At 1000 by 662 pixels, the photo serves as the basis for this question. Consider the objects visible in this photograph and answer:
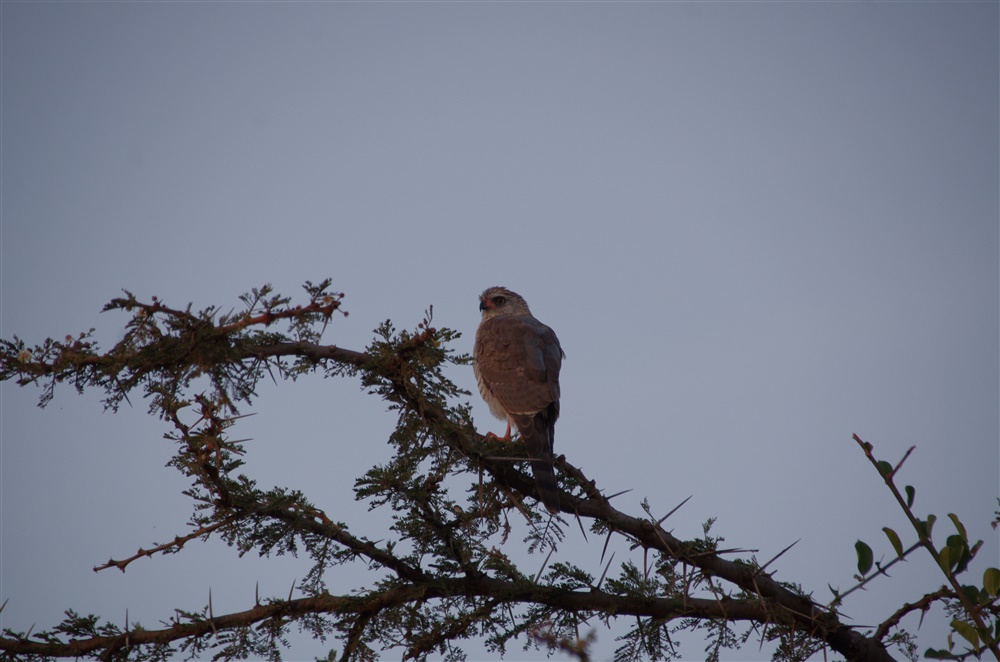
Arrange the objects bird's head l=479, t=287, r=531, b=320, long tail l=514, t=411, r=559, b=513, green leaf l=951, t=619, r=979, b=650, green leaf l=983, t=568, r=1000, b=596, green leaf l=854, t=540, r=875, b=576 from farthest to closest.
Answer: bird's head l=479, t=287, r=531, b=320, long tail l=514, t=411, r=559, b=513, green leaf l=854, t=540, r=875, b=576, green leaf l=983, t=568, r=1000, b=596, green leaf l=951, t=619, r=979, b=650

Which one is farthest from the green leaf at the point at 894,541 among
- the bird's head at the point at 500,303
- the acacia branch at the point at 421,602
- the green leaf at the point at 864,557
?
the bird's head at the point at 500,303

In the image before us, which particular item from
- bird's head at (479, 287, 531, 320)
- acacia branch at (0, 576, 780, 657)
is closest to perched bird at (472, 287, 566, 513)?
bird's head at (479, 287, 531, 320)

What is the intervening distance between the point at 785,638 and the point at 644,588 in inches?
23.9

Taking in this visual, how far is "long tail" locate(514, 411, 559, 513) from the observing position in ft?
11.7

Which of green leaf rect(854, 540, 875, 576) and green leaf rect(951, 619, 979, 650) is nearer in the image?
green leaf rect(951, 619, 979, 650)

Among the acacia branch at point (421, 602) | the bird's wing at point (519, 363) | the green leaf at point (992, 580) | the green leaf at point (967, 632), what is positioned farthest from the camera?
the bird's wing at point (519, 363)

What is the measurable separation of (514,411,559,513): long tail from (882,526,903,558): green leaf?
1393 millimetres

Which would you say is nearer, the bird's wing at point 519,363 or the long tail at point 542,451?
the long tail at point 542,451

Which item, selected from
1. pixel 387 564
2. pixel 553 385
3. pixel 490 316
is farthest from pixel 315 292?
pixel 490 316

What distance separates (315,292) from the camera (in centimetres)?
302

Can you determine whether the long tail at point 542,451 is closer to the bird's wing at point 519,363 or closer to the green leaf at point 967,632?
the bird's wing at point 519,363

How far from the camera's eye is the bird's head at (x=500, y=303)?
8328mm

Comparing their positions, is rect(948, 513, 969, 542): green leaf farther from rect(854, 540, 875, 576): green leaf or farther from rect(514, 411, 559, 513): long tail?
rect(514, 411, 559, 513): long tail

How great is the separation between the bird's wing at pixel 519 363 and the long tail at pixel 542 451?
13 centimetres
